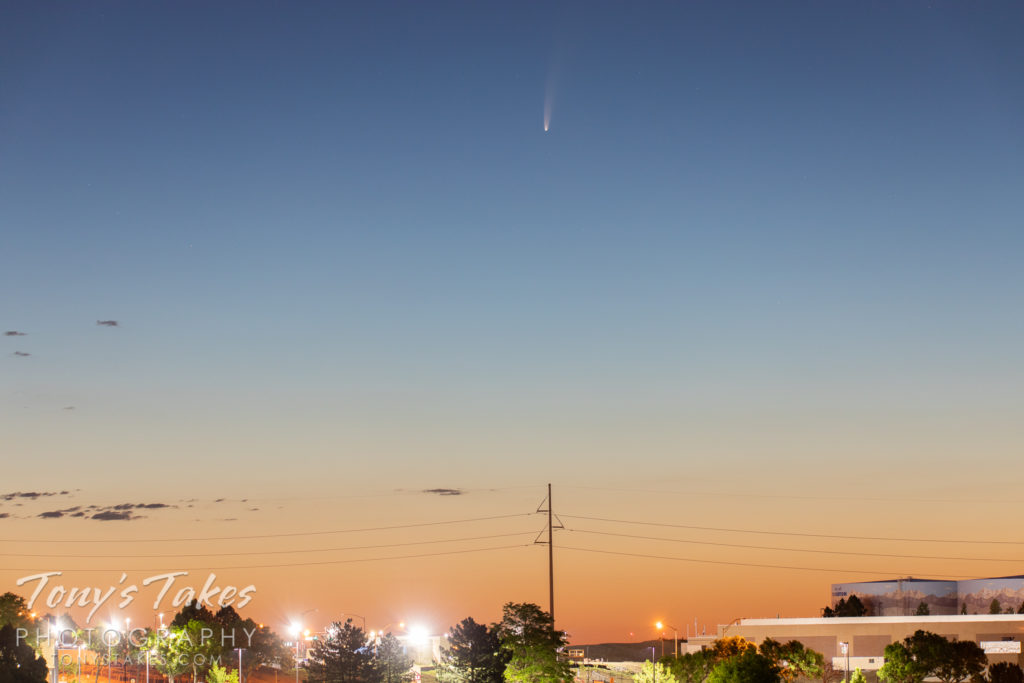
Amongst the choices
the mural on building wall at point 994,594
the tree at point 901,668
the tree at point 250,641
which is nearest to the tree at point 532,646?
the tree at point 901,668

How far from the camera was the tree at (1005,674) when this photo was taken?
4803 inches

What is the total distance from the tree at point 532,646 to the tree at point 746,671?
510 inches

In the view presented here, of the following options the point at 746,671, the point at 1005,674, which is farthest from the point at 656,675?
the point at 1005,674

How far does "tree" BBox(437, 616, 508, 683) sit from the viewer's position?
11094 centimetres

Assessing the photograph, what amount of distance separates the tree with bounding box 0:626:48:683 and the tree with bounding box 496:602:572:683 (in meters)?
35.9

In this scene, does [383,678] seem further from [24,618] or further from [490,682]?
[24,618]

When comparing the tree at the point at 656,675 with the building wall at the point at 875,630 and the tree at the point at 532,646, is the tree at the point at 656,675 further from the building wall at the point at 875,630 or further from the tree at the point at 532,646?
the building wall at the point at 875,630

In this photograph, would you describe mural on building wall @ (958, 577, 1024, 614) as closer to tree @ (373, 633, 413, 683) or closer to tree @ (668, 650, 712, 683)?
tree @ (668, 650, 712, 683)

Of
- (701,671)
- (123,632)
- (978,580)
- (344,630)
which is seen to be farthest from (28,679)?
(978,580)

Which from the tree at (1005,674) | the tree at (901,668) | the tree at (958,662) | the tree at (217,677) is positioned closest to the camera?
the tree at (958,662)

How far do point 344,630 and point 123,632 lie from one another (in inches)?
1663

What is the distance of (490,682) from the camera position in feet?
361

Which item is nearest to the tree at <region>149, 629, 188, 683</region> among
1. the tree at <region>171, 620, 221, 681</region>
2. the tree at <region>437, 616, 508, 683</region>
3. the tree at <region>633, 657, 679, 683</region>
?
the tree at <region>171, 620, 221, 681</region>

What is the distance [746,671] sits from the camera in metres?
90.1
